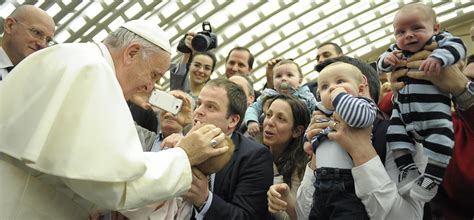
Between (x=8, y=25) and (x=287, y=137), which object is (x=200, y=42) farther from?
(x=287, y=137)

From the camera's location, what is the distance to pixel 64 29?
1000 inches

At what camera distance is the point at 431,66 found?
350cm

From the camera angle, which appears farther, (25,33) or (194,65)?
(194,65)

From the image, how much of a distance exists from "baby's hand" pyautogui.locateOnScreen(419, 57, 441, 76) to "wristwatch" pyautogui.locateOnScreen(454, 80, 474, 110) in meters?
0.34

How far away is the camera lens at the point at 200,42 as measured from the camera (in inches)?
253

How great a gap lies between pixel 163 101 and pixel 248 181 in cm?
83

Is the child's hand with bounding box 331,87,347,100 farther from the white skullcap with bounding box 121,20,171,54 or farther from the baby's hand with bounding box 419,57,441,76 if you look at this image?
the white skullcap with bounding box 121,20,171,54

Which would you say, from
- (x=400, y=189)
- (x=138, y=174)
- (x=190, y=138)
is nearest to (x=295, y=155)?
(x=400, y=189)

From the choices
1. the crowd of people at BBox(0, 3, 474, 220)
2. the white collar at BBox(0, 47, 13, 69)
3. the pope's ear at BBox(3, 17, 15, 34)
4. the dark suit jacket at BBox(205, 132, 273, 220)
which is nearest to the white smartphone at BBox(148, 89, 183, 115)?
the crowd of people at BBox(0, 3, 474, 220)

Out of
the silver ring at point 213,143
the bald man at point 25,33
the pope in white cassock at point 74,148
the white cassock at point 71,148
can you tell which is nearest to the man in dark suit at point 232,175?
the silver ring at point 213,143

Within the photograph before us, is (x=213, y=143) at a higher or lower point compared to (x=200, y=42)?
higher

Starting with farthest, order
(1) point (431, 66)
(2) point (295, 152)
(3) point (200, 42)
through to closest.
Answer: (3) point (200, 42)
(2) point (295, 152)
(1) point (431, 66)

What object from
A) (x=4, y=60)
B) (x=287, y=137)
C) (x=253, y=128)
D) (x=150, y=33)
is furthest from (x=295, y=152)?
(x=4, y=60)

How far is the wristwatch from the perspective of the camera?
12.2ft
